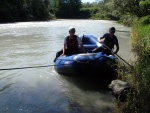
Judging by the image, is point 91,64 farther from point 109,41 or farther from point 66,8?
point 66,8

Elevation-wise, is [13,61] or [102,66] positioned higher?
[102,66]

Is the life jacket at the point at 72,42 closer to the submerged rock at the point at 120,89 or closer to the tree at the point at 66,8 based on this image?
the submerged rock at the point at 120,89

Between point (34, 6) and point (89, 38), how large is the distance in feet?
122

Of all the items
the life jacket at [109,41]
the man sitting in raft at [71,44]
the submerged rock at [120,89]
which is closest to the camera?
the submerged rock at [120,89]

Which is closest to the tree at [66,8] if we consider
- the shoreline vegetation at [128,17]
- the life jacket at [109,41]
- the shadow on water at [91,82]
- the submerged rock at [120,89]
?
the shoreline vegetation at [128,17]

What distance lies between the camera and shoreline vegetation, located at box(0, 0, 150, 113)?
5.07 meters

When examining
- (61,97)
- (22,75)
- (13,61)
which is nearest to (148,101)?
(61,97)

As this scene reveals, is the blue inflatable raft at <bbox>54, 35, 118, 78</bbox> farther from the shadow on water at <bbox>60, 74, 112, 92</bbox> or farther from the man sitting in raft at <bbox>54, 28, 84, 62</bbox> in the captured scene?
the man sitting in raft at <bbox>54, 28, 84, 62</bbox>

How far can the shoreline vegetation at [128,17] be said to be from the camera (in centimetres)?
507

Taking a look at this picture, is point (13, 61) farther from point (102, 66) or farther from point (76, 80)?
point (102, 66)

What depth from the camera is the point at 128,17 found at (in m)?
30.1

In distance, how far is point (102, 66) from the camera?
7.58 meters

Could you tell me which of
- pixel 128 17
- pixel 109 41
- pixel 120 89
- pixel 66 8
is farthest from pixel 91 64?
pixel 66 8

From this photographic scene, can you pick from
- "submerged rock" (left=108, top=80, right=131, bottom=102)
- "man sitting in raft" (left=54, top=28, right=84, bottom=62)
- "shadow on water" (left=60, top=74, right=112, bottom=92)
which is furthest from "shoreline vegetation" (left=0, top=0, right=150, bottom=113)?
"man sitting in raft" (left=54, top=28, right=84, bottom=62)
